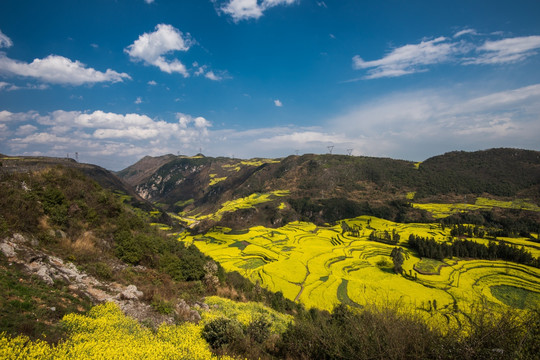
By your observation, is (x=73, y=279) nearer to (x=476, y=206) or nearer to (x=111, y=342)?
(x=111, y=342)

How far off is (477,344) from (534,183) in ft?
522

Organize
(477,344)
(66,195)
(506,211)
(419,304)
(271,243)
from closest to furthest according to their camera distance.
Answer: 1. (477,344)
2. (66,195)
3. (419,304)
4. (271,243)
5. (506,211)

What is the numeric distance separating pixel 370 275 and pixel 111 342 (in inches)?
1922

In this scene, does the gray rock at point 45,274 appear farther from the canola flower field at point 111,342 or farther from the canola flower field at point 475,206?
the canola flower field at point 475,206

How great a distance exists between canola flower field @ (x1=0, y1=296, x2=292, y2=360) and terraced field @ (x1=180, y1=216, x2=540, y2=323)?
1971 centimetres

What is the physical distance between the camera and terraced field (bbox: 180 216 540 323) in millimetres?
36406

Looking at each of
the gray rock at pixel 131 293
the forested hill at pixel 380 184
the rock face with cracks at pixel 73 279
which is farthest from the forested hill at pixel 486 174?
the rock face with cracks at pixel 73 279

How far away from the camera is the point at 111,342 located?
30.8ft

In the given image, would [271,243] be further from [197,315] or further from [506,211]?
[506,211]

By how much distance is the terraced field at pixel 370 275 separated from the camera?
3641 centimetres

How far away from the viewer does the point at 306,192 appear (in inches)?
5354

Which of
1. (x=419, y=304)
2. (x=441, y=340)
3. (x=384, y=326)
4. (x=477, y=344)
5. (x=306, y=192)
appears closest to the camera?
(x=477, y=344)

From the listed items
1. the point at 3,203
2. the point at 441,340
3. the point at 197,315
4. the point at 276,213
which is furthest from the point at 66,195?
the point at 276,213

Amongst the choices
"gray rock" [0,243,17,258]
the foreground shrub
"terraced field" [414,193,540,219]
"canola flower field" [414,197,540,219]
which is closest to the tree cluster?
"canola flower field" [414,197,540,219]
